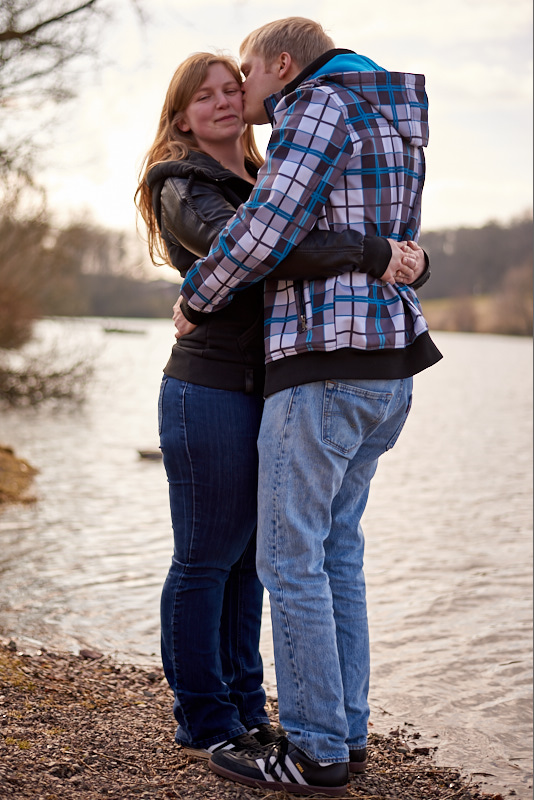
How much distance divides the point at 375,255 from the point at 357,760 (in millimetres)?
1624

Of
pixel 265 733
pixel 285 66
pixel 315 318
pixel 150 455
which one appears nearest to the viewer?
pixel 315 318

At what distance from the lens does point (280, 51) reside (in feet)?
8.39

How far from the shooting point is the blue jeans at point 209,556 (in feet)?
8.86

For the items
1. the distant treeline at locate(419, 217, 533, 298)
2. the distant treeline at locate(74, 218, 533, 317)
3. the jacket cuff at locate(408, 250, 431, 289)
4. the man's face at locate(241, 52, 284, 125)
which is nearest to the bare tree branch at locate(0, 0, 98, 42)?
the man's face at locate(241, 52, 284, 125)

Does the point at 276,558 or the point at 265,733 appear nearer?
the point at 276,558

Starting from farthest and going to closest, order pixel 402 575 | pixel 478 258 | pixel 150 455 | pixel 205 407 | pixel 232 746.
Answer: pixel 478 258 → pixel 150 455 → pixel 402 575 → pixel 232 746 → pixel 205 407

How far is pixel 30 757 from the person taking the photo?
276 centimetres

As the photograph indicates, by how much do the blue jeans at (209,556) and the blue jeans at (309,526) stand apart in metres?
0.16

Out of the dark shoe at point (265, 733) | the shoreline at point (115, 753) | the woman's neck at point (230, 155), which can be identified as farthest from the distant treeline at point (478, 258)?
the dark shoe at point (265, 733)

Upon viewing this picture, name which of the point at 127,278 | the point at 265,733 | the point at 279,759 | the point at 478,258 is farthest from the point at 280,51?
the point at 478,258

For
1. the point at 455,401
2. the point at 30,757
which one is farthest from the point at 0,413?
the point at 30,757

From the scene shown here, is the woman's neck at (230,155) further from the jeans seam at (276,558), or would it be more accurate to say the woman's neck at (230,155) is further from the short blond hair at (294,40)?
the jeans seam at (276,558)

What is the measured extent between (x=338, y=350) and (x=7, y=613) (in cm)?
356

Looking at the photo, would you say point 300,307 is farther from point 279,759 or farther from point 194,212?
point 279,759
